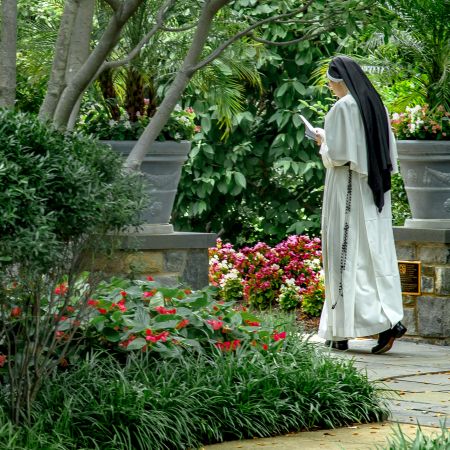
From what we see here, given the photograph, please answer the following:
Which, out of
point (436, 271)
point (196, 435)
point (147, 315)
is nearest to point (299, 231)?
point (436, 271)

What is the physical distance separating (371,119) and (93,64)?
2.80m

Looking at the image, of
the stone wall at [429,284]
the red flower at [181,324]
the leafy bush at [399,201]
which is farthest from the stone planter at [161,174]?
the leafy bush at [399,201]

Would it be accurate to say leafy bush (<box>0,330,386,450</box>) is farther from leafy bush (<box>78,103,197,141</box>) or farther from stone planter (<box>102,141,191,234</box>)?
leafy bush (<box>78,103,197,141</box>)

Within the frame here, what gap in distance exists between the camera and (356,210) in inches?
353

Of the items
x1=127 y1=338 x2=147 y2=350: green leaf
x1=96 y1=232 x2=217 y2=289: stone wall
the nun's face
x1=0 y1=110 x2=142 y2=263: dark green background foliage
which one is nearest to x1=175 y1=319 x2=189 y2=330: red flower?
x1=127 y1=338 x2=147 y2=350: green leaf

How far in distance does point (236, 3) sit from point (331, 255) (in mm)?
5413

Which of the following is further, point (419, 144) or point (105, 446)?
point (419, 144)

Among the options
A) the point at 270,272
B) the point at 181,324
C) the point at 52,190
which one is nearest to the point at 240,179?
the point at 270,272

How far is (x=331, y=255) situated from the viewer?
8.98 m

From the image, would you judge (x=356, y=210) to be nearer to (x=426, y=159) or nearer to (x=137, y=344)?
(x=426, y=159)

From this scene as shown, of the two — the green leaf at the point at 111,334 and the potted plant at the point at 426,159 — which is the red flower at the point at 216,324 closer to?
the green leaf at the point at 111,334

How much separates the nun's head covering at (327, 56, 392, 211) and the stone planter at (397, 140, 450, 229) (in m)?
1.14

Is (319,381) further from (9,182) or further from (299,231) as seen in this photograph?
(299,231)

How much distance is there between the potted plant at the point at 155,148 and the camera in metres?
9.02
